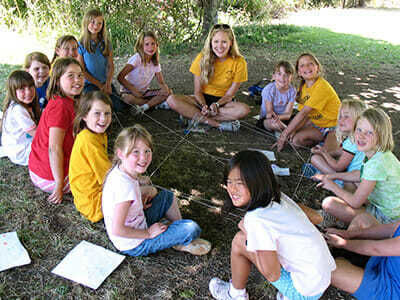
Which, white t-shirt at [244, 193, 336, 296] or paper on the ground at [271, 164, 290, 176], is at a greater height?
white t-shirt at [244, 193, 336, 296]

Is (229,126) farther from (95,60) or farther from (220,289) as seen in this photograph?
(220,289)

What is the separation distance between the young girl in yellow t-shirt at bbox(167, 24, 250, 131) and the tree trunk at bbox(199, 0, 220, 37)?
4591mm

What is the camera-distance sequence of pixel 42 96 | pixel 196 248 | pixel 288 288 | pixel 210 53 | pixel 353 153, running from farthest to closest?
pixel 210 53, pixel 42 96, pixel 353 153, pixel 196 248, pixel 288 288

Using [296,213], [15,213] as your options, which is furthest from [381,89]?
[15,213]

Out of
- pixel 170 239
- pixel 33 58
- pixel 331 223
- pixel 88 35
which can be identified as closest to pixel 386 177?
pixel 331 223

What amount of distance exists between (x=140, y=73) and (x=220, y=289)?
343cm

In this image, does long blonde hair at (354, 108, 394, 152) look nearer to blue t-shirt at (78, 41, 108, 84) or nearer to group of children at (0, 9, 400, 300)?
group of children at (0, 9, 400, 300)

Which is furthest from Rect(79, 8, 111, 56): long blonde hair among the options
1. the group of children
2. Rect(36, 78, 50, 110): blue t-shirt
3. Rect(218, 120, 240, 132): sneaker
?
Rect(218, 120, 240, 132): sneaker

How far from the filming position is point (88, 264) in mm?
2311

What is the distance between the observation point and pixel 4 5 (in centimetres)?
889

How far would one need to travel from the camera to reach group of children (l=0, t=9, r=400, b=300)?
1.74 m

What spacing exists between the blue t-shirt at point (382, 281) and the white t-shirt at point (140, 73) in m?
3.75

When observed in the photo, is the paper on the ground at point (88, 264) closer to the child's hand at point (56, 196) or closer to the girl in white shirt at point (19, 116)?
the child's hand at point (56, 196)

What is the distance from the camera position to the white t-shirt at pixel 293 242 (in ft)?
5.54
